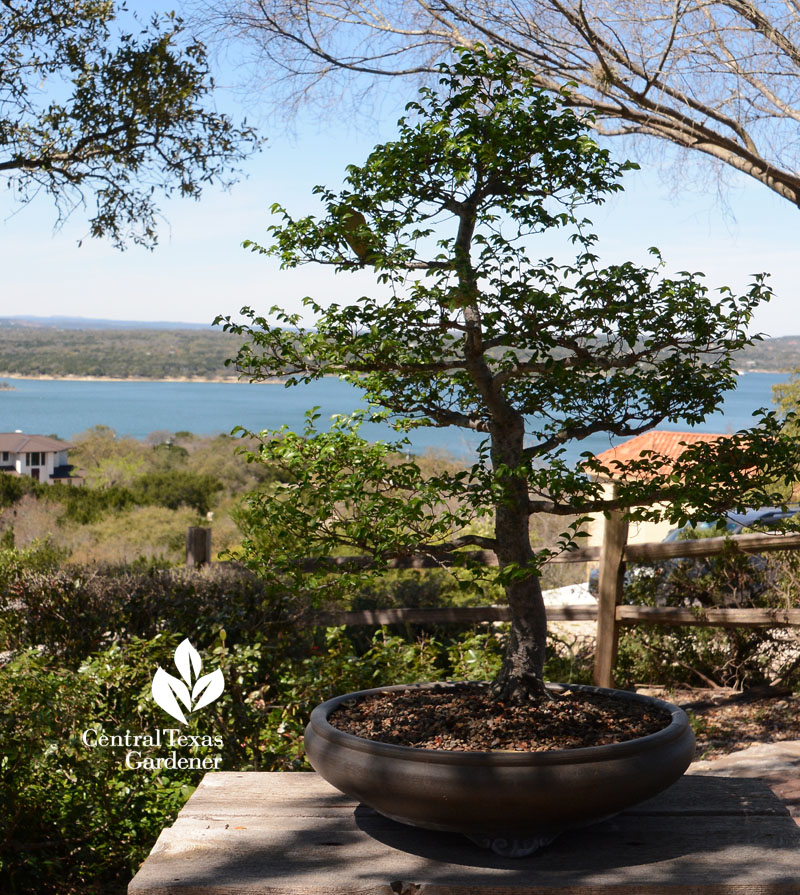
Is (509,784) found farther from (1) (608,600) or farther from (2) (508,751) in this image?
(1) (608,600)

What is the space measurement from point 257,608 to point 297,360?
223 centimetres

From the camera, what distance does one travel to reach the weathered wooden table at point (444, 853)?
1.47 metres

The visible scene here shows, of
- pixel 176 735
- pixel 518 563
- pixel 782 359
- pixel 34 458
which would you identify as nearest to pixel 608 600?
pixel 782 359

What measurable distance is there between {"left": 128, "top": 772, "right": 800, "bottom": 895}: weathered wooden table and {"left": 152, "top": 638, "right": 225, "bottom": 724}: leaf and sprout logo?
63.5 inches

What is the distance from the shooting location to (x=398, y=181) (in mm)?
2064

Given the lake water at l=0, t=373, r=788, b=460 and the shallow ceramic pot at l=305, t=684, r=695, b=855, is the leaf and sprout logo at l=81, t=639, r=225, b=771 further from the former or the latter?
the lake water at l=0, t=373, r=788, b=460

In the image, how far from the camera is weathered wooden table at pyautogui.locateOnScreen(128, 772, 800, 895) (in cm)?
147

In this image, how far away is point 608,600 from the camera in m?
4.68

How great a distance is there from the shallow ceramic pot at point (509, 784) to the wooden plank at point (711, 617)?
3.01 m

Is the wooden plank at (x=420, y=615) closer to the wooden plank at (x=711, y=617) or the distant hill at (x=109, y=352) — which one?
the wooden plank at (x=711, y=617)

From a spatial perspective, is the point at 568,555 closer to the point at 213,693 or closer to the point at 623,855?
the point at 213,693

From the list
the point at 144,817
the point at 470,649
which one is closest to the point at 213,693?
the point at 144,817

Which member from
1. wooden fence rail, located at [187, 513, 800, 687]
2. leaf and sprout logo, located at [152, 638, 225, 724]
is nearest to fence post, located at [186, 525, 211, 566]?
wooden fence rail, located at [187, 513, 800, 687]

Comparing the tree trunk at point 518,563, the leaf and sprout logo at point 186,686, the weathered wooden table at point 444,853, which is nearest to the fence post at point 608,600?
the leaf and sprout logo at point 186,686
